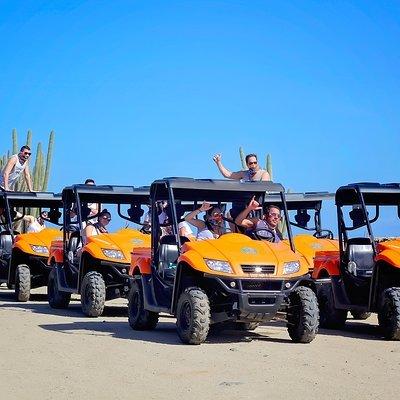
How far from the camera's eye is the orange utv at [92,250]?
47.5ft

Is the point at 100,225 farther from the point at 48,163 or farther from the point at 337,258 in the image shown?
the point at 48,163

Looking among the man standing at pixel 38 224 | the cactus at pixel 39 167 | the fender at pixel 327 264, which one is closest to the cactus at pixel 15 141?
the cactus at pixel 39 167

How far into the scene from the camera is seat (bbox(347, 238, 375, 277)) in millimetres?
12984

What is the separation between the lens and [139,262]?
1268 cm

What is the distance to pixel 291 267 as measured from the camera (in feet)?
36.2

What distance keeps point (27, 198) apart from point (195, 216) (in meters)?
6.24

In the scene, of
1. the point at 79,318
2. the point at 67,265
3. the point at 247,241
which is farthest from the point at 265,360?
the point at 67,265

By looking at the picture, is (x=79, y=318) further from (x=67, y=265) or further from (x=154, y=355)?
(x=154, y=355)

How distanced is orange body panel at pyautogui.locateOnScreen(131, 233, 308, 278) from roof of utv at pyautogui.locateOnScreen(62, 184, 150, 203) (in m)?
4.58

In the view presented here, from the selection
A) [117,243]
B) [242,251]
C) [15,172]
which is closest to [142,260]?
[242,251]

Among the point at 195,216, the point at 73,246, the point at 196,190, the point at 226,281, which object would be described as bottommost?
the point at 226,281

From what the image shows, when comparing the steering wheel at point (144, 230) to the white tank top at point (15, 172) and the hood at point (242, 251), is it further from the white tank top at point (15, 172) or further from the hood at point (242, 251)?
the hood at point (242, 251)

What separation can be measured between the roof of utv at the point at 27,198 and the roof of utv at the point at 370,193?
691 cm

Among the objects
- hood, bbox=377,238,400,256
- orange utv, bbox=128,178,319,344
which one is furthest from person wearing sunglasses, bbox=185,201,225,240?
hood, bbox=377,238,400,256
